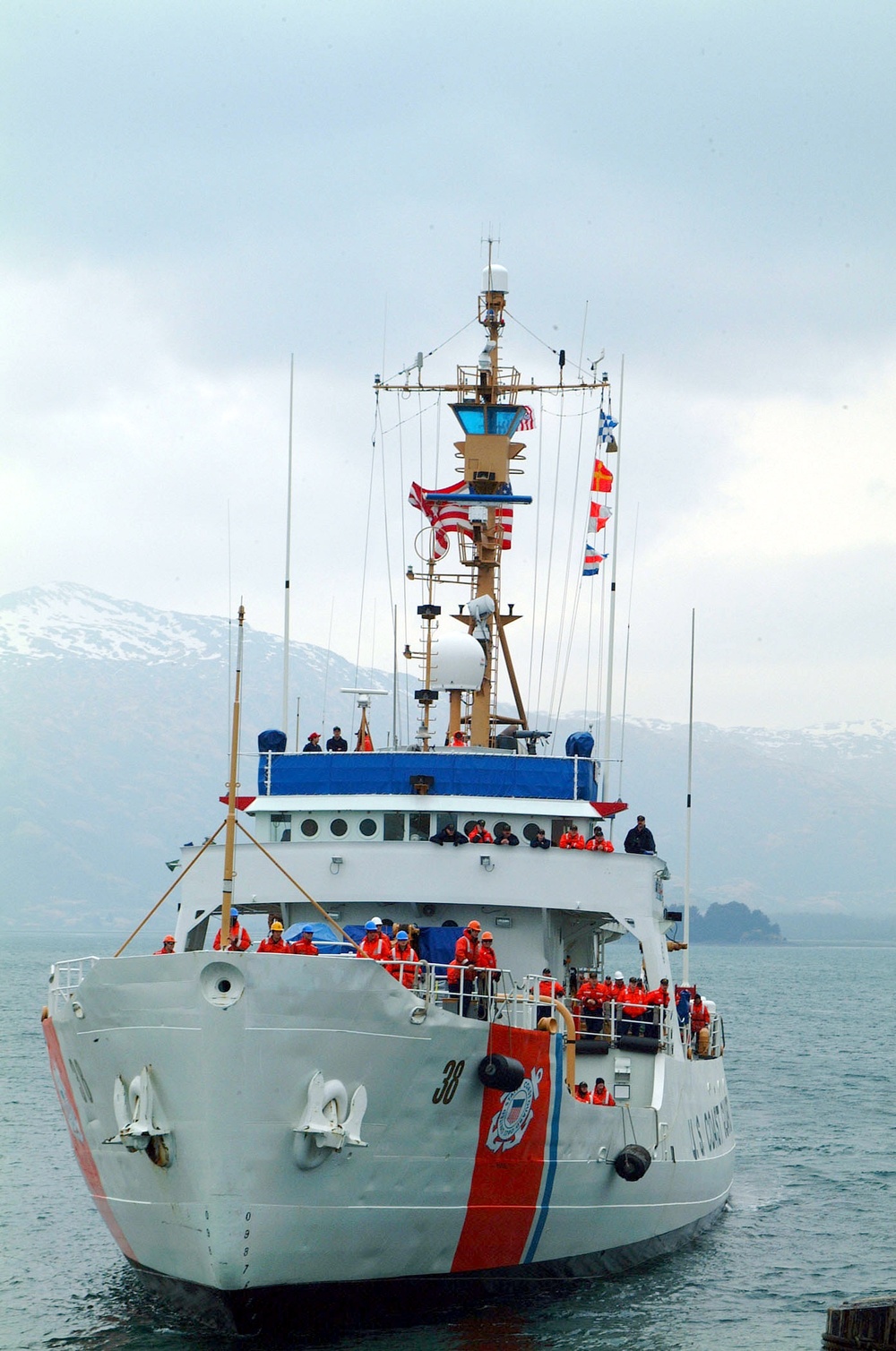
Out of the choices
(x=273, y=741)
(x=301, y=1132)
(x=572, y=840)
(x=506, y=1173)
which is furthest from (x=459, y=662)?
(x=301, y=1132)

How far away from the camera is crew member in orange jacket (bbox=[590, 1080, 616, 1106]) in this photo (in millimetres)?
19391

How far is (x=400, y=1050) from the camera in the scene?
53.5 ft

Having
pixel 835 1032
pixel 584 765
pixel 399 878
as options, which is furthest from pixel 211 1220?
pixel 835 1032

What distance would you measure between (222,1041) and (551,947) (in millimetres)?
7573

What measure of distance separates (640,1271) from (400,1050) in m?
6.43

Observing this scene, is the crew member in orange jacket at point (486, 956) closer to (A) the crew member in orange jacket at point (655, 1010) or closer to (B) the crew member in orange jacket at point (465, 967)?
(B) the crew member in orange jacket at point (465, 967)

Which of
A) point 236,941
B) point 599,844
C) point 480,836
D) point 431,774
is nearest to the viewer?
point 236,941

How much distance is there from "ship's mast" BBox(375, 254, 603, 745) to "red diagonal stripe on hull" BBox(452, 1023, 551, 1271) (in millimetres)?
9644

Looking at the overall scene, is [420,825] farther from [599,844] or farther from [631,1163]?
[631,1163]

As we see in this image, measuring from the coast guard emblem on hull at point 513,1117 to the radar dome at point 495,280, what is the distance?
15.2 meters

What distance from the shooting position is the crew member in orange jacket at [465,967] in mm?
17781

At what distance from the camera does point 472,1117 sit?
17125 millimetres

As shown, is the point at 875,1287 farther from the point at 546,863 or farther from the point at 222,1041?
the point at 222,1041

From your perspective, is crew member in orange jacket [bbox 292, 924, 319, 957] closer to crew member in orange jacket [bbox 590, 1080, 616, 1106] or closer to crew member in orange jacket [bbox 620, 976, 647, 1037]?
crew member in orange jacket [bbox 590, 1080, 616, 1106]
